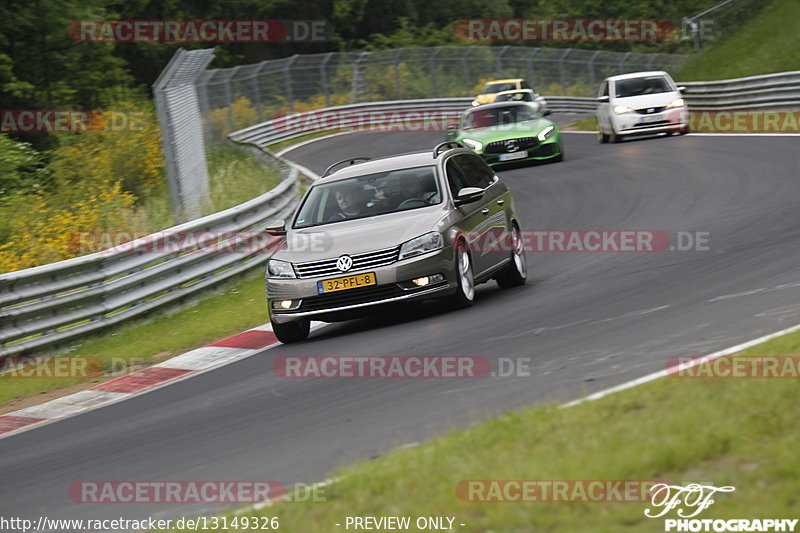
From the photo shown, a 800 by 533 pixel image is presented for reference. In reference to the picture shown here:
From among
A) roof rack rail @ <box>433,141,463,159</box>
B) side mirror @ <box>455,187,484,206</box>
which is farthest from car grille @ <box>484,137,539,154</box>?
side mirror @ <box>455,187,484,206</box>

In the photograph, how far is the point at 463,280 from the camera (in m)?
11.4

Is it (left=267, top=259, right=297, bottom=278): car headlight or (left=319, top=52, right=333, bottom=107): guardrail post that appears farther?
(left=319, top=52, right=333, bottom=107): guardrail post

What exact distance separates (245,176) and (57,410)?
14179mm

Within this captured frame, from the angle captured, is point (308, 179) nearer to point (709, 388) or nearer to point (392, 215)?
point (392, 215)

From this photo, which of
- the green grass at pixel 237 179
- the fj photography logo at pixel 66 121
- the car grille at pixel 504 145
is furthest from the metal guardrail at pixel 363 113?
the car grille at pixel 504 145

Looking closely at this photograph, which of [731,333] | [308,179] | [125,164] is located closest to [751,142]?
[308,179]

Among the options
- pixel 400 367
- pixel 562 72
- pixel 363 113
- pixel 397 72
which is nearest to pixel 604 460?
pixel 400 367

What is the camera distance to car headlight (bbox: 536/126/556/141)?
82.8 feet

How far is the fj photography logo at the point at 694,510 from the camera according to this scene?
14.0ft

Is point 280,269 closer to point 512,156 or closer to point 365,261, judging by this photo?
point 365,261

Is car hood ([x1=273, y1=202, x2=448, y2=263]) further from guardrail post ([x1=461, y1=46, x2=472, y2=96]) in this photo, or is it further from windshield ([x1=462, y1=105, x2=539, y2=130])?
guardrail post ([x1=461, y1=46, x2=472, y2=96])

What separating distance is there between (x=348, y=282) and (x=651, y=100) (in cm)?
1917

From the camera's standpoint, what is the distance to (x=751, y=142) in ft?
81.8

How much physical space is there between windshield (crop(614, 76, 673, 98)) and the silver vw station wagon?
16.7 metres
